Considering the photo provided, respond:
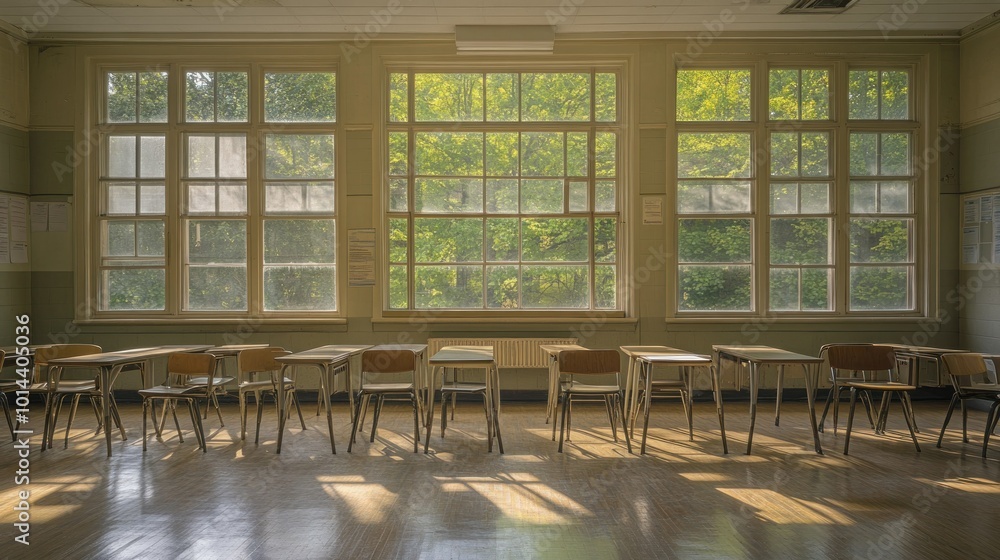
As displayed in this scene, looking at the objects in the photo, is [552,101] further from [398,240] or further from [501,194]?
[398,240]

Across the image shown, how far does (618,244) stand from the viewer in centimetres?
780

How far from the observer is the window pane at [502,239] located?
782cm

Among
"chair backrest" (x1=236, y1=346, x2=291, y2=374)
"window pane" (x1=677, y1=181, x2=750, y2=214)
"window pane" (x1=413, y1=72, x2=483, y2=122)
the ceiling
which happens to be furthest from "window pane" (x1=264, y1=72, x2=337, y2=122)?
"window pane" (x1=677, y1=181, x2=750, y2=214)

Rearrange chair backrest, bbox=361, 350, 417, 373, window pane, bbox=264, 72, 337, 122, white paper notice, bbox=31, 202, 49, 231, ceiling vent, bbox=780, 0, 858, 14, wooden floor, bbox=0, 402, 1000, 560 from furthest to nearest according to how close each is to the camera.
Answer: window pane, bbox=264, 72, 337, 122 < white paper notice, bbox=31, 202, 49, 231 < ceiling vent, bbox=780, 0, 858, 14 < chair backrest, bbox=361, 350, 417, 373 < wooden floor, bbox=0, 402, 1000, 560

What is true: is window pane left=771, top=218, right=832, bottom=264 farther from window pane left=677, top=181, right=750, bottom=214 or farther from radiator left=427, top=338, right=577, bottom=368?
radiator left=427, top=338, right=577, bottom=368

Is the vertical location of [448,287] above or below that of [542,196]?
below

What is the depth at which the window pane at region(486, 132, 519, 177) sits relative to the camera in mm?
7789

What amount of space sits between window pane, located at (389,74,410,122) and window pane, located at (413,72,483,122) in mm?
108

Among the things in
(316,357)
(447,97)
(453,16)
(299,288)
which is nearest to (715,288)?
(447,97)

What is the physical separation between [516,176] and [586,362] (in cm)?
320

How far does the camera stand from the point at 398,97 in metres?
7.77

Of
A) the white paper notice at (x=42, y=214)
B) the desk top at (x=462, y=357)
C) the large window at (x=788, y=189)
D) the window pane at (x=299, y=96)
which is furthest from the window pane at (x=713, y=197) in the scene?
the white paper notice at (x=42, y=214)

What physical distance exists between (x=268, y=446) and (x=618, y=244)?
14.6 feet

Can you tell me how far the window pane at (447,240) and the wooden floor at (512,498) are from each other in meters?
2.47
